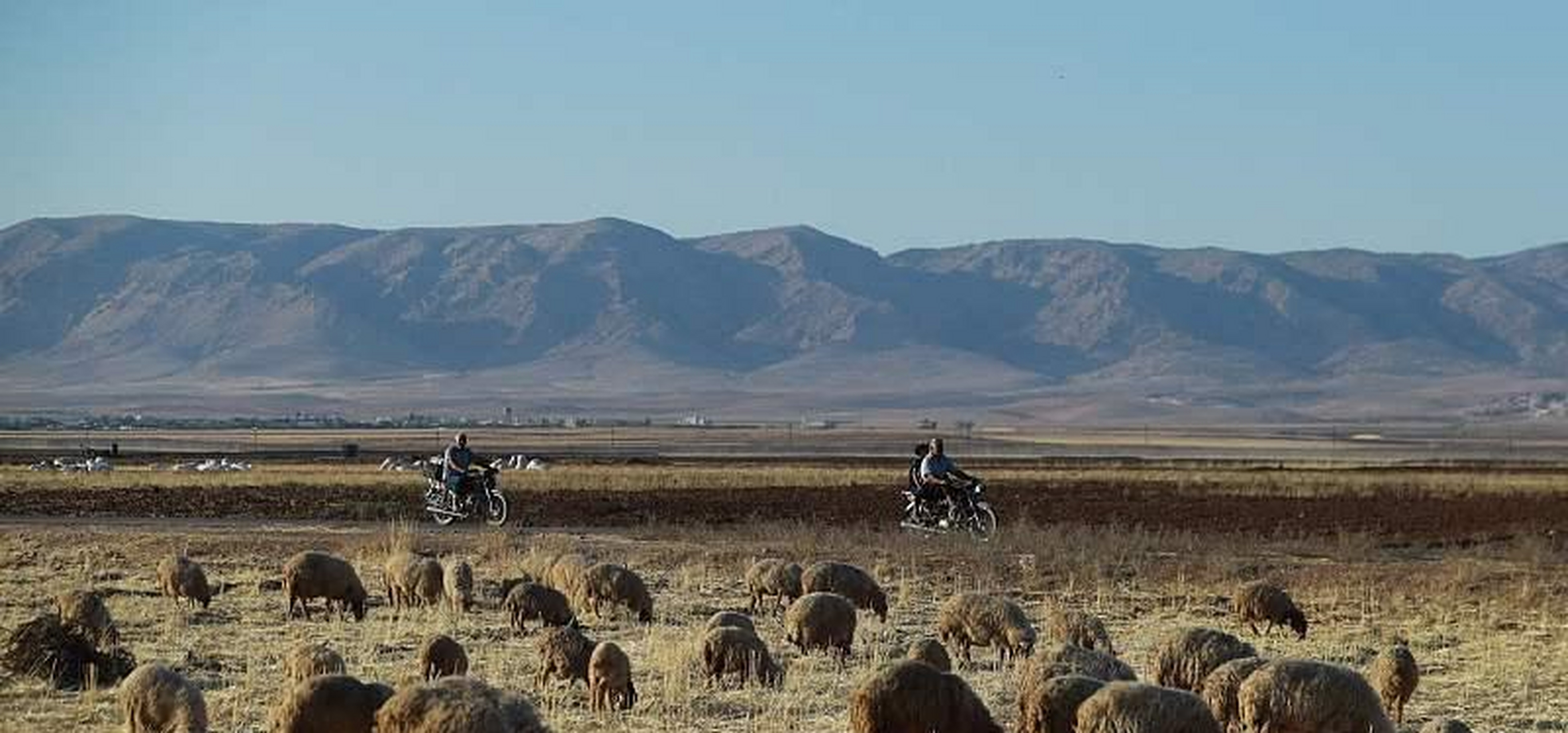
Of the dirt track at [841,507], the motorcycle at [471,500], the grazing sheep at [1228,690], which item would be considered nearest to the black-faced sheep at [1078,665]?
the grazing sheep at [1228,690]

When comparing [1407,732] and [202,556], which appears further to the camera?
[202,556]

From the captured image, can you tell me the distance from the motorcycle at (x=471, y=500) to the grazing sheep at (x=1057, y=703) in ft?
77.4

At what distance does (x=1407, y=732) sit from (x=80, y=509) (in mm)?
31307

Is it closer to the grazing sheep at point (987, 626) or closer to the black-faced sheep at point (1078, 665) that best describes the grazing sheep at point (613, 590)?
the grazing sheep at point (987, 626)

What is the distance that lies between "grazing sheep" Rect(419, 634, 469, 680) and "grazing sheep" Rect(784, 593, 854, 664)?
361cm

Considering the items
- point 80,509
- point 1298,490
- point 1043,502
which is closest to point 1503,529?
point 1043,502

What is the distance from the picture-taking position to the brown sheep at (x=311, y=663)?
665 inches

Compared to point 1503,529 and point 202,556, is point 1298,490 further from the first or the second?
point 202,556

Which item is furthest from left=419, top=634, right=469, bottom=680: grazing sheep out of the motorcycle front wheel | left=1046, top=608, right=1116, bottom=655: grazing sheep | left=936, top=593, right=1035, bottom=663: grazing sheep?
the motorcycle front wheel

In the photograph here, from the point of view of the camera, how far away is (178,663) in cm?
1916

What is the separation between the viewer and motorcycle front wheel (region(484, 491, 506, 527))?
37.9 meters

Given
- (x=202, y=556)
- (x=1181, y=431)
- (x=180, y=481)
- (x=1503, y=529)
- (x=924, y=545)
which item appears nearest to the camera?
(x=202, y=556)

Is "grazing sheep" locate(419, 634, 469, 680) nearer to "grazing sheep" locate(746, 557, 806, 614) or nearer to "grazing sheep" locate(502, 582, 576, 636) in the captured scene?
"grazing sheep" locate(502, 582, 576, 636)

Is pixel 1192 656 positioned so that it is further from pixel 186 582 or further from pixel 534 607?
pixel 186 582
